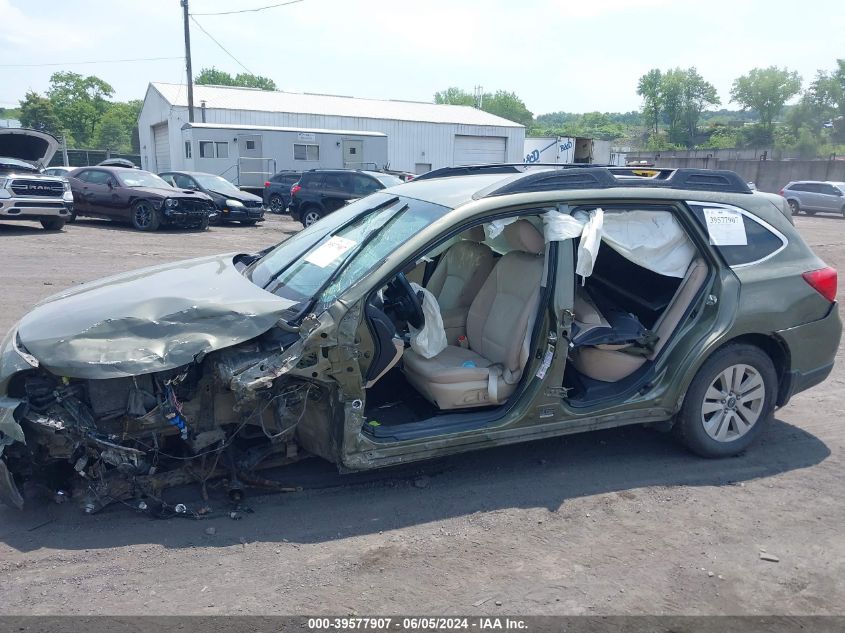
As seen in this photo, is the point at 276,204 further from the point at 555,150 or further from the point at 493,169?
the point at 493,169

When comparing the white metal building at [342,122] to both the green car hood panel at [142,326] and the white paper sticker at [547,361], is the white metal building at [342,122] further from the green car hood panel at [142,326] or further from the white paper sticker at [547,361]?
the white paper sticker at [547,361]

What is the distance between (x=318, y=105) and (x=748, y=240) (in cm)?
3747

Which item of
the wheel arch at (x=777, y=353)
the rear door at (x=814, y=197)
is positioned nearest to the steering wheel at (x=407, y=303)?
the wheel arch at (x=777, y=353)

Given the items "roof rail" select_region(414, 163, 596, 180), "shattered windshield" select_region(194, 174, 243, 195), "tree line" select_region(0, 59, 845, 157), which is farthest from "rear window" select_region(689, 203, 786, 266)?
"tree line" select_region(0, 59, 845, 157)

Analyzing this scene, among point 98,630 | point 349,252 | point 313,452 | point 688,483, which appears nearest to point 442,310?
point 349,252

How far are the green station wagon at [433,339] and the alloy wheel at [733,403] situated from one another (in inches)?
0.6

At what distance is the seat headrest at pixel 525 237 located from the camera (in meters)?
4.32

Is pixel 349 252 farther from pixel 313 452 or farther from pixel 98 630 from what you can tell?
pixel 98 630

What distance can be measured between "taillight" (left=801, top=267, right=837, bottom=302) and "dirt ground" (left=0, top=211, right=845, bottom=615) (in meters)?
1.07

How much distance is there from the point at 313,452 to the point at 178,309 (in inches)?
42.5

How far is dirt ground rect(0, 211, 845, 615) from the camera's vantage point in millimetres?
3057

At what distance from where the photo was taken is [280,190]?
2388 cm

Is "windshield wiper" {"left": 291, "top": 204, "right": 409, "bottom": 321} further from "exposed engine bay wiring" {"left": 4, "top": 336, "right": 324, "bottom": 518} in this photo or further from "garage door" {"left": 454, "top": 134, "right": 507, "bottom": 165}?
"garage door" {"left": 454, "top": 134, "right": 507, "bottom": 165}

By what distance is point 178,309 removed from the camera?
11.7 feet
